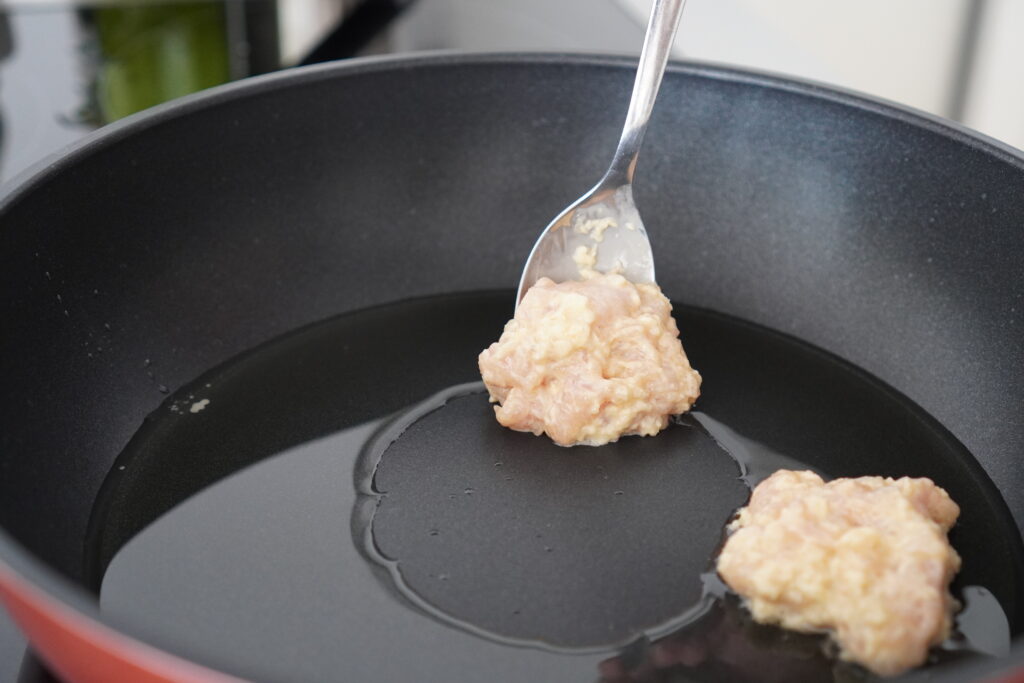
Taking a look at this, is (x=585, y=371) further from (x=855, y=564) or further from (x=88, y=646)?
(x=88, y=646)

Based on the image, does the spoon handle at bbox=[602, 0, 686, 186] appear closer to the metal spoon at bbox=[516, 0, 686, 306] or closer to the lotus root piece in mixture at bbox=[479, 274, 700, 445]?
the metal spoon at bbox=[516, 0, 686, 306]

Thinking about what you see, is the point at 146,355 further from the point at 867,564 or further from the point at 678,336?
the point at 867,564

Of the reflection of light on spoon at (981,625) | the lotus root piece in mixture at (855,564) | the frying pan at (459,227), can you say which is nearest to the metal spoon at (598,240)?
the frying pan at (459,227)

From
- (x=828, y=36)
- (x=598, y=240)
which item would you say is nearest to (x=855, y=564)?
(x=598, y=240)

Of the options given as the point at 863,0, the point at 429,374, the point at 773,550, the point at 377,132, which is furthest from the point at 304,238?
the point at 863,0

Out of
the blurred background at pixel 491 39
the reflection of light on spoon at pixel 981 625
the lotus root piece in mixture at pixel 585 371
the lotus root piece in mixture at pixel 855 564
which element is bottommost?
the reflection of light on spoon at pixel 981 625

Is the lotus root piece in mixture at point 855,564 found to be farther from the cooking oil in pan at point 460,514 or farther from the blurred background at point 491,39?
the blurred background at point 491,39
